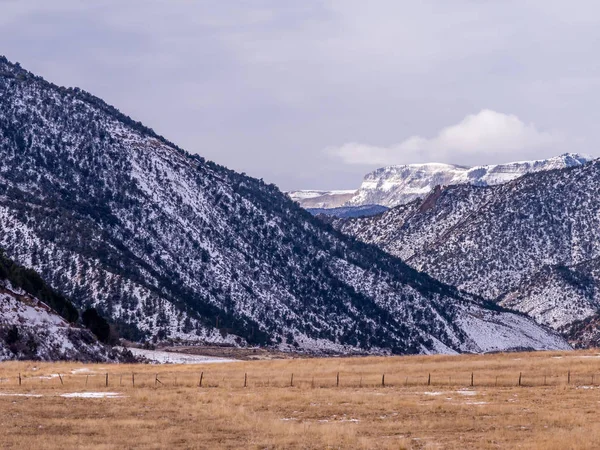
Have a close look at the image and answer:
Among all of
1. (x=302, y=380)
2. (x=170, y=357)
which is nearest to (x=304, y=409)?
(x=302, y=380)

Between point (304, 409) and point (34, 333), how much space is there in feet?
197

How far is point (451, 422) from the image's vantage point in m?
45.2

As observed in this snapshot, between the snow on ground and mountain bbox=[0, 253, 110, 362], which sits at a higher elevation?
mountain bbox=[0, 253, 110, 362]

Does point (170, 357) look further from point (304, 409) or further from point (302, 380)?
point (304, 409)

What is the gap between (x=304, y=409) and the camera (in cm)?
5056

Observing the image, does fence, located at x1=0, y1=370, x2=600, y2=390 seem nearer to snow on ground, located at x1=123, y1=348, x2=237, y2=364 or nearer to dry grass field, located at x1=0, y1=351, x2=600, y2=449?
dry grass field, located at x1=0, y1=351, x2=600, y2=449

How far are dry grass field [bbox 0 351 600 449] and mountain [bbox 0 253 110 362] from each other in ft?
72.4

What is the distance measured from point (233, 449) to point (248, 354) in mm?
135069

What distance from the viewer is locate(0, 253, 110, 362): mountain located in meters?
100

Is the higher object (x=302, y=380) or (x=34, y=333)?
(x=34, y=333)

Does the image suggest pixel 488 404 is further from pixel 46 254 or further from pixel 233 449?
pixel 46 254

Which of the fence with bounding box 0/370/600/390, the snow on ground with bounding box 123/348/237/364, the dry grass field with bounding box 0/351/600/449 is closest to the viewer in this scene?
the dry grass field with bounding box 0/351/600/449

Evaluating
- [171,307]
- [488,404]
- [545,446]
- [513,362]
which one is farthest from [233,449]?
[171,307]

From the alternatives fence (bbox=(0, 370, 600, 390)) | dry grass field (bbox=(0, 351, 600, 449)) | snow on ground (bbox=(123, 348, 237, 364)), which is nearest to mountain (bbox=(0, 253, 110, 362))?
snow on ground (bbox=(123, 348, 237, 364))
